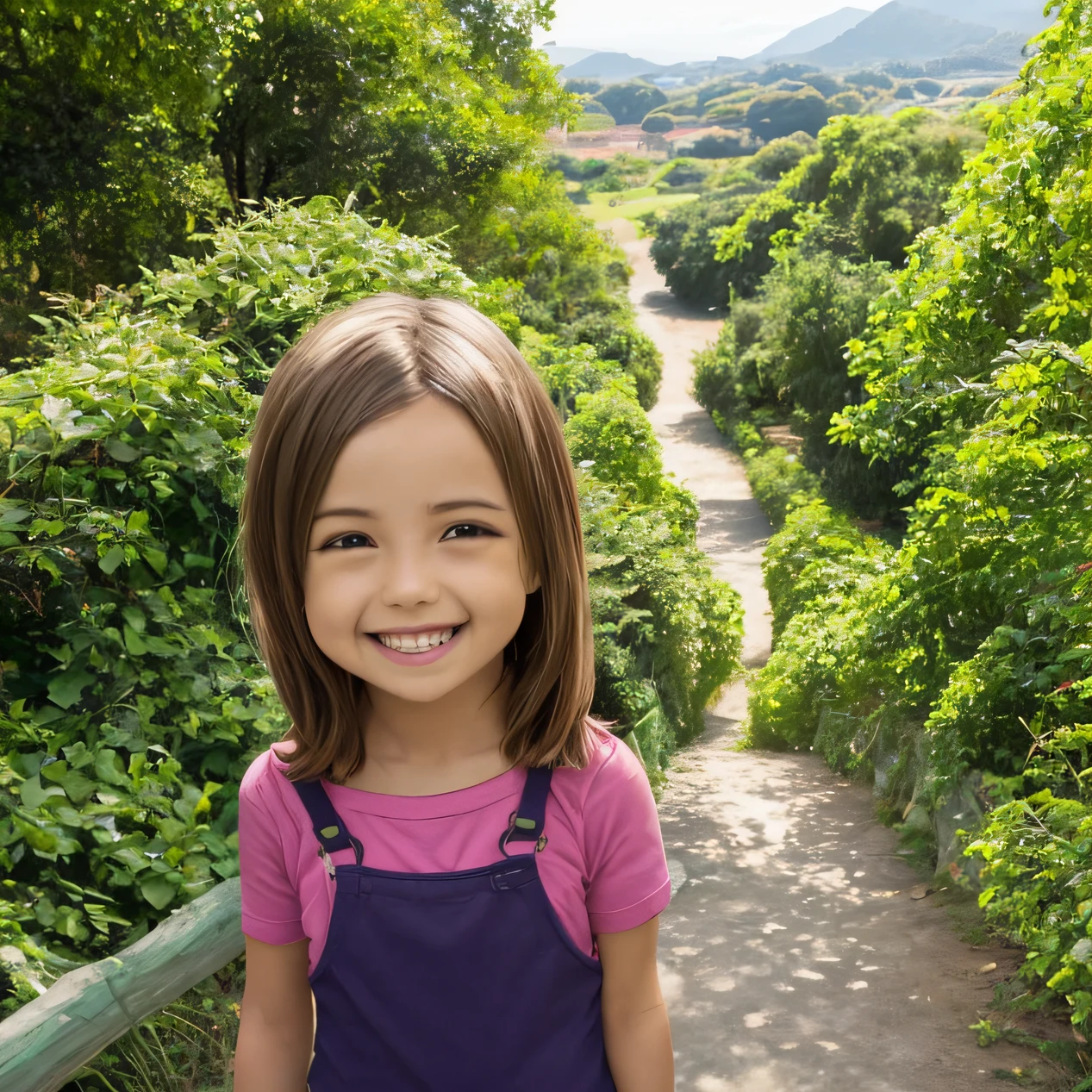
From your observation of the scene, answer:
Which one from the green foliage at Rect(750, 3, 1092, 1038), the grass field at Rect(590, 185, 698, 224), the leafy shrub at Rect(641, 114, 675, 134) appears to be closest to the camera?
the green foliage at Rect(750, 3, 1092, 1038)

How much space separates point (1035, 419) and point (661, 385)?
28.4 metres

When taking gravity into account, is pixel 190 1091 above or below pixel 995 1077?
above

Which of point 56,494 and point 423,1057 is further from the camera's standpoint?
point 56,494

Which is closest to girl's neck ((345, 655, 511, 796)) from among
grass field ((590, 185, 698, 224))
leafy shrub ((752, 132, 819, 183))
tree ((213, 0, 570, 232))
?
tree ((213, 0, 570, 232))

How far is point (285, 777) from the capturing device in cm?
134

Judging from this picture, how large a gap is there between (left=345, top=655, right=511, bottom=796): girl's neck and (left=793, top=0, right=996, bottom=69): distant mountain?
155172 millimetres

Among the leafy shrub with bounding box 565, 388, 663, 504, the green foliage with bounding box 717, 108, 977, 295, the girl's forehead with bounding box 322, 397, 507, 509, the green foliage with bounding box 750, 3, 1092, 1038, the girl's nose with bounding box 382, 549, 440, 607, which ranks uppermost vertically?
the green foliage with bounding box 717, 108, 977, 295

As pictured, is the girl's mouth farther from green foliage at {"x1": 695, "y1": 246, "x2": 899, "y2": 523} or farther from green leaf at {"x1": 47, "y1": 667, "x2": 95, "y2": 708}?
green foliage at {"x1": 695, "y1": 246, "x2": 899, "y2": 523}

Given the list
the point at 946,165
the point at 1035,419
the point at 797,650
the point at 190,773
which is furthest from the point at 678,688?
the point at 946,165

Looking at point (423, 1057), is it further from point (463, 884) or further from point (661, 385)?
point (661, 385)

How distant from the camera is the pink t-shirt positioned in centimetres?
128

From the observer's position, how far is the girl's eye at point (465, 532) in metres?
1.22

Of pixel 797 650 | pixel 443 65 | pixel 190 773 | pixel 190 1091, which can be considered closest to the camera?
pixel 190 1091

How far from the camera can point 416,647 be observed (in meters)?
1.23
